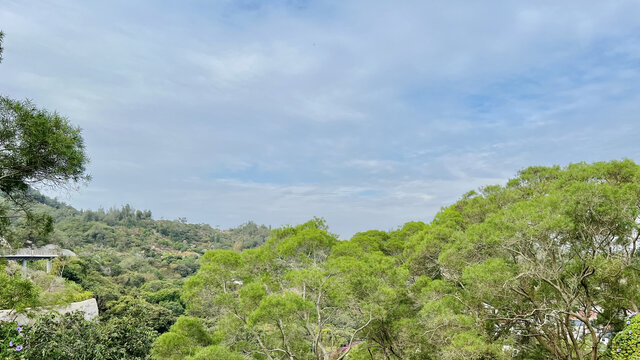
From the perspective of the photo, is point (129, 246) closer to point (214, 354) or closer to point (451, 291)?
point (214, 354)

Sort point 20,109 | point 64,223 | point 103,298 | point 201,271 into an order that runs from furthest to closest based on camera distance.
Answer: point 64,223 < point 103,298 < point 201,271 < point 20,109

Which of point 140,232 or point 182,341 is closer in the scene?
point 182,341

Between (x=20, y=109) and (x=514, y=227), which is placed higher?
(x=20, y=109)

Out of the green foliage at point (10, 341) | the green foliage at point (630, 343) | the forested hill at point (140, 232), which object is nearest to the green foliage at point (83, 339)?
the green foliage at point (10, 341)

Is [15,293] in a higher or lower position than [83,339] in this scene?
higher

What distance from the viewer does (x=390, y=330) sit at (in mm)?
10641

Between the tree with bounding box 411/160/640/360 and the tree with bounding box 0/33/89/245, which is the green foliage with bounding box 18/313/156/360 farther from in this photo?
the tree with bounding box 411/160/640/360

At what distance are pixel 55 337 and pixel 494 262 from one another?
10241mm

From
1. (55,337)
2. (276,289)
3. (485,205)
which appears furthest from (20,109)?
(485,205)

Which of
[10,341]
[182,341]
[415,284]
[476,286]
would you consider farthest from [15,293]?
[415,284]

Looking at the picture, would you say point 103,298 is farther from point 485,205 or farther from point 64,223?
point 64,223

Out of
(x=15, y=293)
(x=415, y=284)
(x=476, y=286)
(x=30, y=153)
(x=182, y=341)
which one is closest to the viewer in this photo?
(x=30, y=153)

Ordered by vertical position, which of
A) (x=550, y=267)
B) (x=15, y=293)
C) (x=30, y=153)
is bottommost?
(x=15, y=293)

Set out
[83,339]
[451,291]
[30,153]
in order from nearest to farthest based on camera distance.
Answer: [30,153], [83,339], [451,291]
